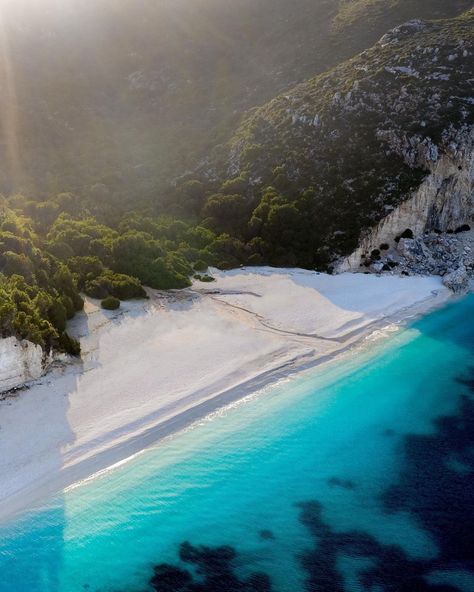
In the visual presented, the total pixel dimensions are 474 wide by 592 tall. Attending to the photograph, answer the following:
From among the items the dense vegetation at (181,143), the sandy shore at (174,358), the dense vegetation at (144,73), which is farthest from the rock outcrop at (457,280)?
the dense vegetation at (144,73)

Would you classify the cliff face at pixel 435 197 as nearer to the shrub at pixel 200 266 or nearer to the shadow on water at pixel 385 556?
the shrub at pixel 200 266

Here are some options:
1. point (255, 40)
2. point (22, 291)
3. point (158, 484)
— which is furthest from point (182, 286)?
point (255, 40)

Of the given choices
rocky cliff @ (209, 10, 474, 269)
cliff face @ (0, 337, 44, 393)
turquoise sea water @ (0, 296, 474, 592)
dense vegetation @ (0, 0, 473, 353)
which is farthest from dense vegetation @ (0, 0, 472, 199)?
turquoise sea water @ (0, 296, 474, 592)

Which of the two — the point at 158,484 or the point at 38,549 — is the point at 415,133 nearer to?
the point at 158,484

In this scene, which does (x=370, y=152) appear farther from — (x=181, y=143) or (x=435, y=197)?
(x=181, y=143)

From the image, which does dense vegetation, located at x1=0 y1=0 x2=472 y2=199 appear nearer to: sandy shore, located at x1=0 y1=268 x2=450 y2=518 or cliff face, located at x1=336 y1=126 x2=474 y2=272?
sandy shore, located at x1=0 y1=268 x2=450 y2=518
